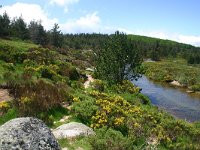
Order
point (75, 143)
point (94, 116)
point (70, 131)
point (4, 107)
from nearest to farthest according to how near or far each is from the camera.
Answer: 1. point (75, 143)
2. point (70, 131)
3. point (4, 107)
4. point (94, 116)

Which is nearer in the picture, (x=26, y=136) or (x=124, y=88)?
(x=26, y=136)

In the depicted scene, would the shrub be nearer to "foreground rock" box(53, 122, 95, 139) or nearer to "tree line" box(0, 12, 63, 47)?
"foreground rock" box(53, 122, 95, 139)

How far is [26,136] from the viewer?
9.66 m

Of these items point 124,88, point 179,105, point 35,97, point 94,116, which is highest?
point 35,97

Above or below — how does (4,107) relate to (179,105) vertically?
above

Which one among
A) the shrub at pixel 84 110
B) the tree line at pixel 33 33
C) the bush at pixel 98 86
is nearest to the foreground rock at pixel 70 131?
the shrub at pixel 84 110

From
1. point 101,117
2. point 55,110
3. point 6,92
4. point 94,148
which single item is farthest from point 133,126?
point 6,92

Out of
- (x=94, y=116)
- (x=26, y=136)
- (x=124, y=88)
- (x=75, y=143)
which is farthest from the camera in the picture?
(x=124, y=88)

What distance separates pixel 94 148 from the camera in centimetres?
1384

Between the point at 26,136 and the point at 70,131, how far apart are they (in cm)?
670

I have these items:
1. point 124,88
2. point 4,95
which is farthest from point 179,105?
point 4,95

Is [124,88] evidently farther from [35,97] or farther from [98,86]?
[35,97]

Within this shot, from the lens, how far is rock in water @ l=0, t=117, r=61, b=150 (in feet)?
30.8

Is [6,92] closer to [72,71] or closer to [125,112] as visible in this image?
[125,112]
